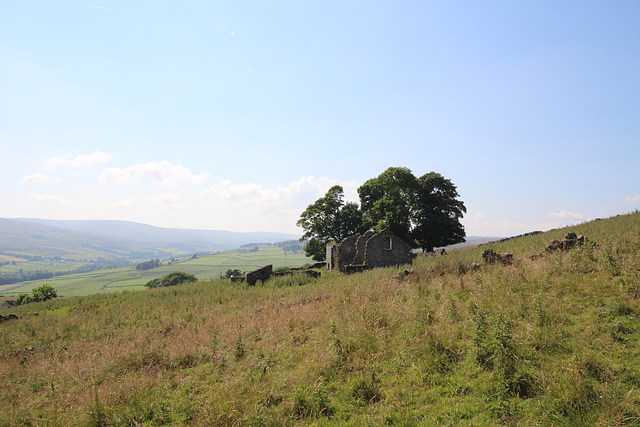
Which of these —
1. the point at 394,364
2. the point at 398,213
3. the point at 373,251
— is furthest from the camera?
the point at 398,213

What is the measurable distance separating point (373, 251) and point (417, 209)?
13889mm

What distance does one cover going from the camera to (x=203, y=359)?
632 cm

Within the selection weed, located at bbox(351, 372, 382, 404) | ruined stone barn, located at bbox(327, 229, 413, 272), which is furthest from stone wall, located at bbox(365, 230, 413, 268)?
weed, located at bbox(351, 372, 382, 404)

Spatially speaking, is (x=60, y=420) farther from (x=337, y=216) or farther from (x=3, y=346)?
(x=337, y=216)

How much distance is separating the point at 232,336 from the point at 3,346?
→ 32.3 ft

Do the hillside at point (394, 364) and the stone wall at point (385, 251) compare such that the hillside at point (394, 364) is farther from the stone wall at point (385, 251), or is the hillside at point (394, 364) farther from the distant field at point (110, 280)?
the distant field at point (110, 280)

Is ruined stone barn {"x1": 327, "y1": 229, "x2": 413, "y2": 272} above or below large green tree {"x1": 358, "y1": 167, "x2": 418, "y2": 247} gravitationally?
below

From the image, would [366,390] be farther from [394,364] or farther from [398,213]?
[398,213]

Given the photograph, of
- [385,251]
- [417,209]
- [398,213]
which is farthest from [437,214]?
[385,251]

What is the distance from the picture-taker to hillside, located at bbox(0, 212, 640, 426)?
362cm

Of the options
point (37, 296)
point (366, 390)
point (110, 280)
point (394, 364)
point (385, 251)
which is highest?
point (385, 251)

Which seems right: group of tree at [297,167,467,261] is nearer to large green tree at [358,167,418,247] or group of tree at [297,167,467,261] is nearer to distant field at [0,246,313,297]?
large green tree at [358,167,418,247]

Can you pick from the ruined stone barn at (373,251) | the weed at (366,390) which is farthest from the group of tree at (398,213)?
the weed at (366,390)

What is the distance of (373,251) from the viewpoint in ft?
81.4
